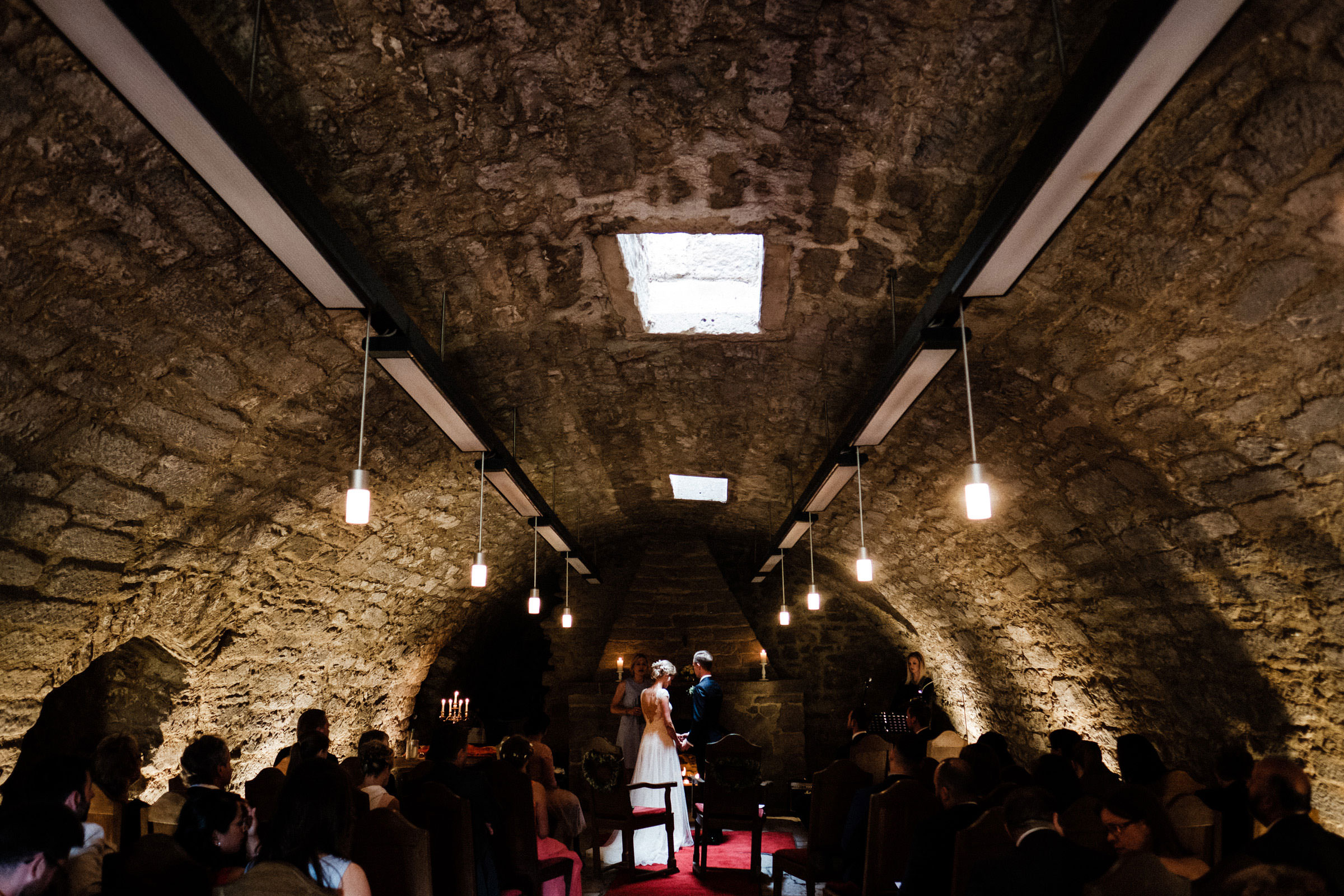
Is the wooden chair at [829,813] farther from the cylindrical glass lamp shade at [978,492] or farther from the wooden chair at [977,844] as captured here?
the cylindrical glass lamp shade at [978,492]

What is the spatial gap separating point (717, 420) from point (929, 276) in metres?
2.77

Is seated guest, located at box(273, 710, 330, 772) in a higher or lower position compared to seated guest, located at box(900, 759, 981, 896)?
higher

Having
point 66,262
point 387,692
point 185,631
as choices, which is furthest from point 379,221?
point 387,692

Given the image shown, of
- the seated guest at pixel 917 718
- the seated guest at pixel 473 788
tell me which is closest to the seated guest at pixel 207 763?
the seated guest at pixel 473 788

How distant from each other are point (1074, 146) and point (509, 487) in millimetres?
4816

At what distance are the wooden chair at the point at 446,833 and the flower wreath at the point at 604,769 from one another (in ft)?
8.06

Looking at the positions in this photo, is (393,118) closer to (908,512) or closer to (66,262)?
(66,262)

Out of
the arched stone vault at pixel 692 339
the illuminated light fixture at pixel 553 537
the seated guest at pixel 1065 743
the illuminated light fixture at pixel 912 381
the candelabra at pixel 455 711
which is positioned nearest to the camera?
the arched stone vault at pixel 692 339

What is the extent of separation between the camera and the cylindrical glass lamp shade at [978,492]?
11.3 feet

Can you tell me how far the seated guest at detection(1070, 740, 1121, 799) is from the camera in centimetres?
520

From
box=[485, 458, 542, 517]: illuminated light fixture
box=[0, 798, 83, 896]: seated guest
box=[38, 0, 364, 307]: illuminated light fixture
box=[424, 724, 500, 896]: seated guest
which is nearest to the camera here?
box=[38, 0, 364, 307]: illuminated light fixture

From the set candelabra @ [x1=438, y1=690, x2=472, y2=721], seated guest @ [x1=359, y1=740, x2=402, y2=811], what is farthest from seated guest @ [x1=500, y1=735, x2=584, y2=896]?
candelabra @ [x1=438, y1=690, x2=472, y2=721]

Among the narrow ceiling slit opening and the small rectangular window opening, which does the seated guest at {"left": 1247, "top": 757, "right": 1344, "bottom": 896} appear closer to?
the narrow ceiling slit opening

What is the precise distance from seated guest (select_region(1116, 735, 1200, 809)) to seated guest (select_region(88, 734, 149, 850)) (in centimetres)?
529
